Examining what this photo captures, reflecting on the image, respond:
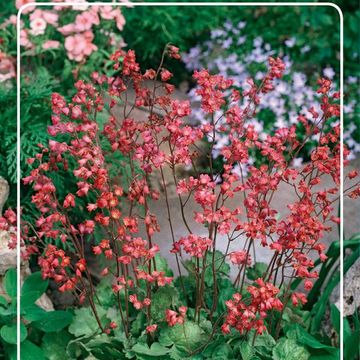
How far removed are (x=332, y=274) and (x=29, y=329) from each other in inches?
38.2

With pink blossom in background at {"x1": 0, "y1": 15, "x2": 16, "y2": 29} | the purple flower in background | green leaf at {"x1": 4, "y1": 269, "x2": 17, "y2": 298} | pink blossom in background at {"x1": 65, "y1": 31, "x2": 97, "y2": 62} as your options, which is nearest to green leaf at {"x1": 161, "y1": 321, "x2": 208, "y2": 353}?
green leaf at {"x1": 4, "y1": 269, "x2": 17, "y2": 298}

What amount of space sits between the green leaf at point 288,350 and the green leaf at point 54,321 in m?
0.60

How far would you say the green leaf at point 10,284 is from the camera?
222 cm

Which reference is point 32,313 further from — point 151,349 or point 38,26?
point 38,26

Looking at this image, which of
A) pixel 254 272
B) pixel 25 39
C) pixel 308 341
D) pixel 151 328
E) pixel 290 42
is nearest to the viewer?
pixel 151 328

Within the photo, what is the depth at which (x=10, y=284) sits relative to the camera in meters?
2.22

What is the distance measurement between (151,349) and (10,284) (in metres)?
0.47

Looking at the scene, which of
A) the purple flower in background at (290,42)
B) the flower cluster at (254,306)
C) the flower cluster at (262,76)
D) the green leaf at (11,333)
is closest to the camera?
the flower cluster at (254,306)

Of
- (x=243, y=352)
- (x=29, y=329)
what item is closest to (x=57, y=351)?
(x=29, y=329)

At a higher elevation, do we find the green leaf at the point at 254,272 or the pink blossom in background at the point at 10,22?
the pink blossom in background at the point at 10,22

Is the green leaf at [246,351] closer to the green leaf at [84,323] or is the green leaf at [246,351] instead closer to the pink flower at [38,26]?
the green leaf at [84,323]

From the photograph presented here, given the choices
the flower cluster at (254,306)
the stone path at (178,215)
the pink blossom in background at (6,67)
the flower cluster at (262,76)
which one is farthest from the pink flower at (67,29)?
the flower cluster at (254,306)

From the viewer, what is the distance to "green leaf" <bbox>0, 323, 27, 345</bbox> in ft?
7.00

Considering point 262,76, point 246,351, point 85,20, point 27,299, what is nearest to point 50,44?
point 85,20
